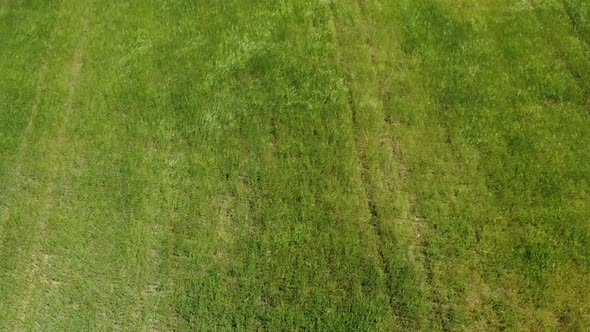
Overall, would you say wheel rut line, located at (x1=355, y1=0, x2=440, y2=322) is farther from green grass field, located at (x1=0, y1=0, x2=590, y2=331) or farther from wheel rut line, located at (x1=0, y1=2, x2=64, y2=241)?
wheel rut line, located at (x1=0, y1=2, x2=64, y2=241)

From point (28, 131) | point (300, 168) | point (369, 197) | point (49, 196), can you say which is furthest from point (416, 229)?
point (28, 131)

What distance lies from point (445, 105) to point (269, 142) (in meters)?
2.34

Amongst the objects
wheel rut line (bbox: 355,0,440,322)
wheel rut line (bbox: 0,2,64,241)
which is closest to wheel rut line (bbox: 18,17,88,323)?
wheel rut line (bbox: 0,2,64,241)

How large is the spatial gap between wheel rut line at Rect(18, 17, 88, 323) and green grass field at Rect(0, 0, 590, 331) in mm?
25

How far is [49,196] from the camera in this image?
6.27 meters

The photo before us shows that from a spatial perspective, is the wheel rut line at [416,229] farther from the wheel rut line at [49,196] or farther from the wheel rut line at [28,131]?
the wheel rut line at [28,131]

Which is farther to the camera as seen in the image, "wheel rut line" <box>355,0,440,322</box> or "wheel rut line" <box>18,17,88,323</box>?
"wheel rut line" <box>18,17,88,323</box>

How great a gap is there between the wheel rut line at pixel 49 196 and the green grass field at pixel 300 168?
0.03m

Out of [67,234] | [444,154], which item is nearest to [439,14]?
[444,154]

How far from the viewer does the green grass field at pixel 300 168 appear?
5375 mm

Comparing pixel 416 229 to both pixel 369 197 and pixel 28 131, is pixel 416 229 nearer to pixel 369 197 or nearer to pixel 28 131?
pixel 369 197

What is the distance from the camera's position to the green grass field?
5.38 meters

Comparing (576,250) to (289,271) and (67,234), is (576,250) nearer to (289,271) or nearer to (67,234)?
(289,271)

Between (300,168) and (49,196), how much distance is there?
10.8ft
